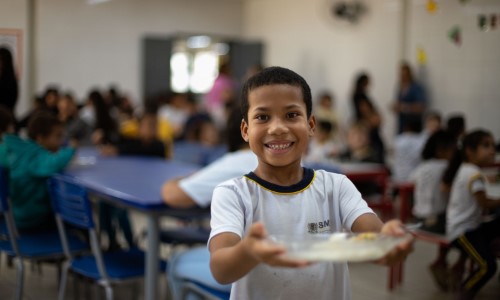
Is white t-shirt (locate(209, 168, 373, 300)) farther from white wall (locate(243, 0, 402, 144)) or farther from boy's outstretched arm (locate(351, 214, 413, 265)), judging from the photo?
white wall (locate(243, 0, 402, 144))

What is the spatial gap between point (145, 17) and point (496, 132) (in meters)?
8.05

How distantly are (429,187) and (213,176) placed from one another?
214 centimetres

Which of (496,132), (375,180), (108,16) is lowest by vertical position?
(375,180)

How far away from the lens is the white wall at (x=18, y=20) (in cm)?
340

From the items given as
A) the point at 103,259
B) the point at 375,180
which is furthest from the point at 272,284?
the point at 375,180

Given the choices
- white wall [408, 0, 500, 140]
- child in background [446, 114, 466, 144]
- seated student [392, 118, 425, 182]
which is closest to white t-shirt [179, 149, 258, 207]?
white wall [408, 0, 500, 140]

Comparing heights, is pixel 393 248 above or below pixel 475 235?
above

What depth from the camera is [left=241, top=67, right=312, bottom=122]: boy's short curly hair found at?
4.59ft

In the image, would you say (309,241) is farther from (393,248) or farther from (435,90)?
(435,90)

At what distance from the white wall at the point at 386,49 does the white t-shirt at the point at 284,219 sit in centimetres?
331

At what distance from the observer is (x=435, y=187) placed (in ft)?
14.5

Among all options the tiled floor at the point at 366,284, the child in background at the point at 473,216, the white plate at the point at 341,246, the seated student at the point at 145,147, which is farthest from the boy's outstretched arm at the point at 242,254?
the seated student at the point at 145,147

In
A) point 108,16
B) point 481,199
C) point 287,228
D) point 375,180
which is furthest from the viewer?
point 108,16

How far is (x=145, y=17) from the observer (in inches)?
459
